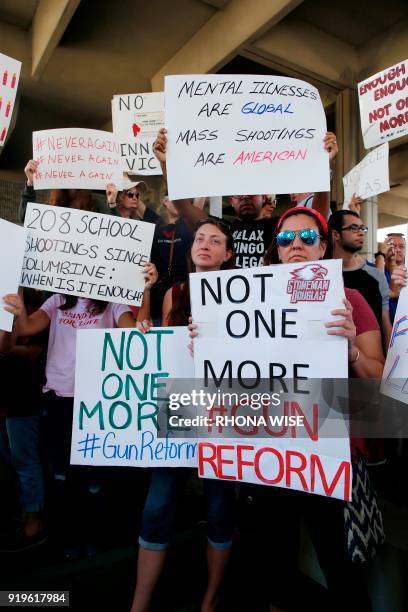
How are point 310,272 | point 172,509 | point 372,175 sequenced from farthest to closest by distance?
1. point 372,175
2. point 172,509
3. point 310,272

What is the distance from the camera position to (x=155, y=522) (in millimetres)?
1608

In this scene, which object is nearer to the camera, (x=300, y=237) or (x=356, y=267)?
(x=300, y=237)

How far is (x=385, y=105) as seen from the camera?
223 cm

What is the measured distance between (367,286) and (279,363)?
90 centimetres

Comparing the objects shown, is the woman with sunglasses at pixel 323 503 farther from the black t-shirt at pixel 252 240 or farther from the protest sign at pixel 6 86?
the protest sign at pixel 6 86

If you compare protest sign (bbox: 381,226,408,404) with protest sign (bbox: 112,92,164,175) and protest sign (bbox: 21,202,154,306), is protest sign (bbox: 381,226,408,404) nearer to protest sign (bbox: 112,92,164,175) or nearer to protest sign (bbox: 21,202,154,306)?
protest sign (bbox: 21,202,154,306)

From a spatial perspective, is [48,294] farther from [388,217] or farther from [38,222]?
[388,217]

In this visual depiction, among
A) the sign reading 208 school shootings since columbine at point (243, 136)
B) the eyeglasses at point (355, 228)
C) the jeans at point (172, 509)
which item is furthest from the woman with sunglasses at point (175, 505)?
the eyeglasses at point (355, 228)

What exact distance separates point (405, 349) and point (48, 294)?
171 centimetres

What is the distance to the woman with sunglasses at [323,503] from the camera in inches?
52.6

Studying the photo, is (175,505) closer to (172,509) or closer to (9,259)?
(172,509)

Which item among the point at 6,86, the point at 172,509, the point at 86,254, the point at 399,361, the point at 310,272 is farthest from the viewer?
the point at 6,86

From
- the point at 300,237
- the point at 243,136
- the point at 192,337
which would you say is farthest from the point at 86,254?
the point at 300,237

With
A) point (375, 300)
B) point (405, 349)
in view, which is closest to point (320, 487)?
point (405, 349)
